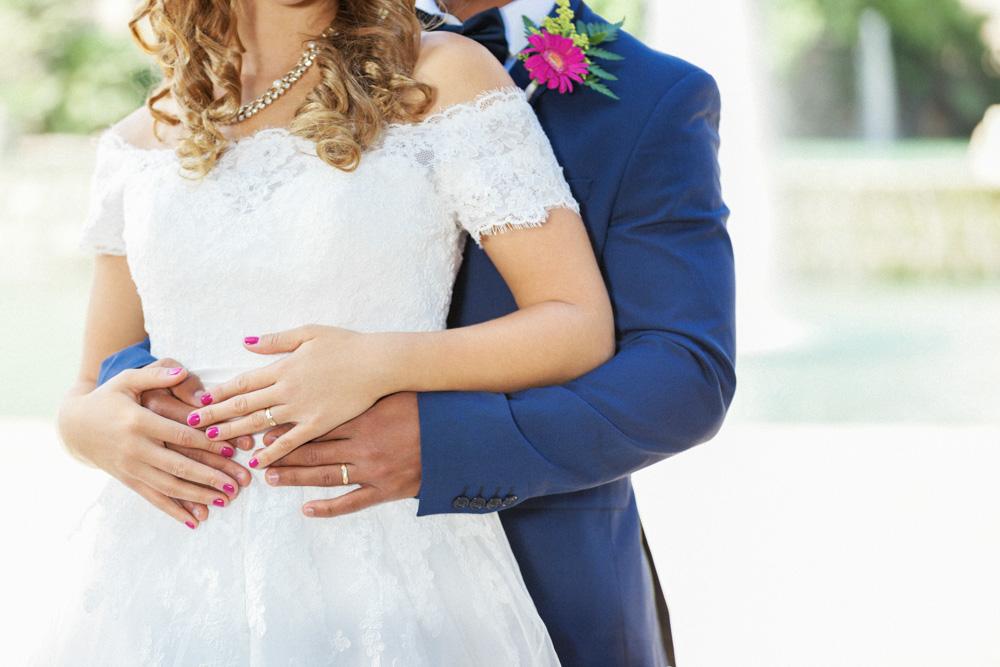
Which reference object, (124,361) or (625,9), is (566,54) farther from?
(625,9)

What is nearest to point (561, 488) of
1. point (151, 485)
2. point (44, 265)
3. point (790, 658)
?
point (151, 485)

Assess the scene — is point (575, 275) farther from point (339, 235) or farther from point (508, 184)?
point (339, 235)

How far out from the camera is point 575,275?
1794 mm

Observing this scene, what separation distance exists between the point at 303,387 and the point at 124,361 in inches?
19.2

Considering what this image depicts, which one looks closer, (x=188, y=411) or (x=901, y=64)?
(x=188, y=411)

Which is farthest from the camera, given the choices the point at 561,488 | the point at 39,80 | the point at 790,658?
the point at 39,80

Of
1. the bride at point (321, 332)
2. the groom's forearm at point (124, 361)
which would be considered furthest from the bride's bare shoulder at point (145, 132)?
the groom's forearm at point (124, 361)

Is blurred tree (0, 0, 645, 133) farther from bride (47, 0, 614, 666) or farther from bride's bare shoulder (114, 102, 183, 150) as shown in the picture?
bride (47, 0, 614, 666)

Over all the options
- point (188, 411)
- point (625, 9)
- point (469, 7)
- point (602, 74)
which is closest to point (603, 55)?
point (602, 74)

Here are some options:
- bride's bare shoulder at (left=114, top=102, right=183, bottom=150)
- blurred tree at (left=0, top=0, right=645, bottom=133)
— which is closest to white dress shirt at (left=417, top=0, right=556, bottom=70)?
bride's bare shoulder at (left=114, top=102, right=183, bottom=150)

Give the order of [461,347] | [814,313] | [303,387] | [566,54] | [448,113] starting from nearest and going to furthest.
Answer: [303,387] → [461,347] → [448,113] → [566,54] → [814,313]

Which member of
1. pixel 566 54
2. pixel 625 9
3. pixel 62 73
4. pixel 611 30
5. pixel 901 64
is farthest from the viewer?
pixel 901 64

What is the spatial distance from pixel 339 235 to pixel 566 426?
50cm

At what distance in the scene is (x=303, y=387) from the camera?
1.62 m
